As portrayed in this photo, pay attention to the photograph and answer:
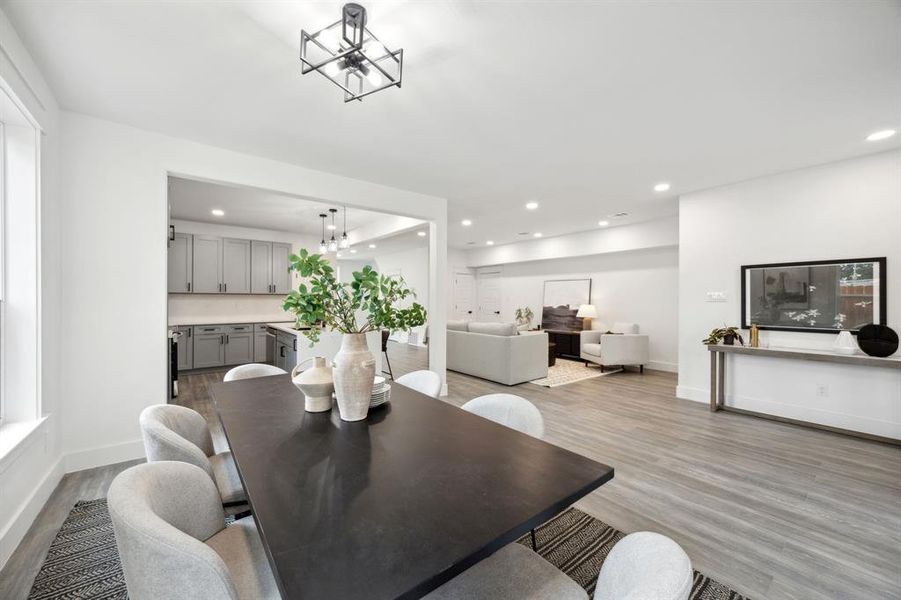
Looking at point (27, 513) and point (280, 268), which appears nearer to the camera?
point (27, 513)

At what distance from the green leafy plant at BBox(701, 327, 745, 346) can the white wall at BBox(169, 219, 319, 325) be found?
6.50 meters

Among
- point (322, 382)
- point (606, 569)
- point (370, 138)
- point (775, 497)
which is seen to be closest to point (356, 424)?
point (322, 382)

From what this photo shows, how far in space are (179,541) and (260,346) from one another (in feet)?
21.1

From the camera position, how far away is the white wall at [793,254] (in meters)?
3.30

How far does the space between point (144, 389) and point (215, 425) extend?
33.6 inches

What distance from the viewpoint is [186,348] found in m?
5.70

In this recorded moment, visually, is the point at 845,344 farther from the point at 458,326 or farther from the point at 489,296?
the point at 489,296

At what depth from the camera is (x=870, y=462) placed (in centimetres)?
284

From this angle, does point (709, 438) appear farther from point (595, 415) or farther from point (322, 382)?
point (322, 382)

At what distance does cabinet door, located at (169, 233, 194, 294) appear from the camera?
5.80 metres

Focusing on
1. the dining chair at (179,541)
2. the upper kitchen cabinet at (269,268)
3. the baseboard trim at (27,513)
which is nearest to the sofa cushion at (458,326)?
the upper kitchen cabinet at (269,268)

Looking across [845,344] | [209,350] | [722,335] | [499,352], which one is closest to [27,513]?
[209,350]

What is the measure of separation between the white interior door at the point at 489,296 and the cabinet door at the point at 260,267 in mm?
5629

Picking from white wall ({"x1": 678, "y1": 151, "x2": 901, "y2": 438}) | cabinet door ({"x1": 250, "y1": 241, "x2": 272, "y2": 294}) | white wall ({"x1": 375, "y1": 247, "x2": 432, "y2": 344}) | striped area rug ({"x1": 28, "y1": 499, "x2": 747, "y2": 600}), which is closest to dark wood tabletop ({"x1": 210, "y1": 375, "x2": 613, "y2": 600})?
striped area rug ({"x1": 28, "y1": 499, "x2": 747, "y2": 600})
